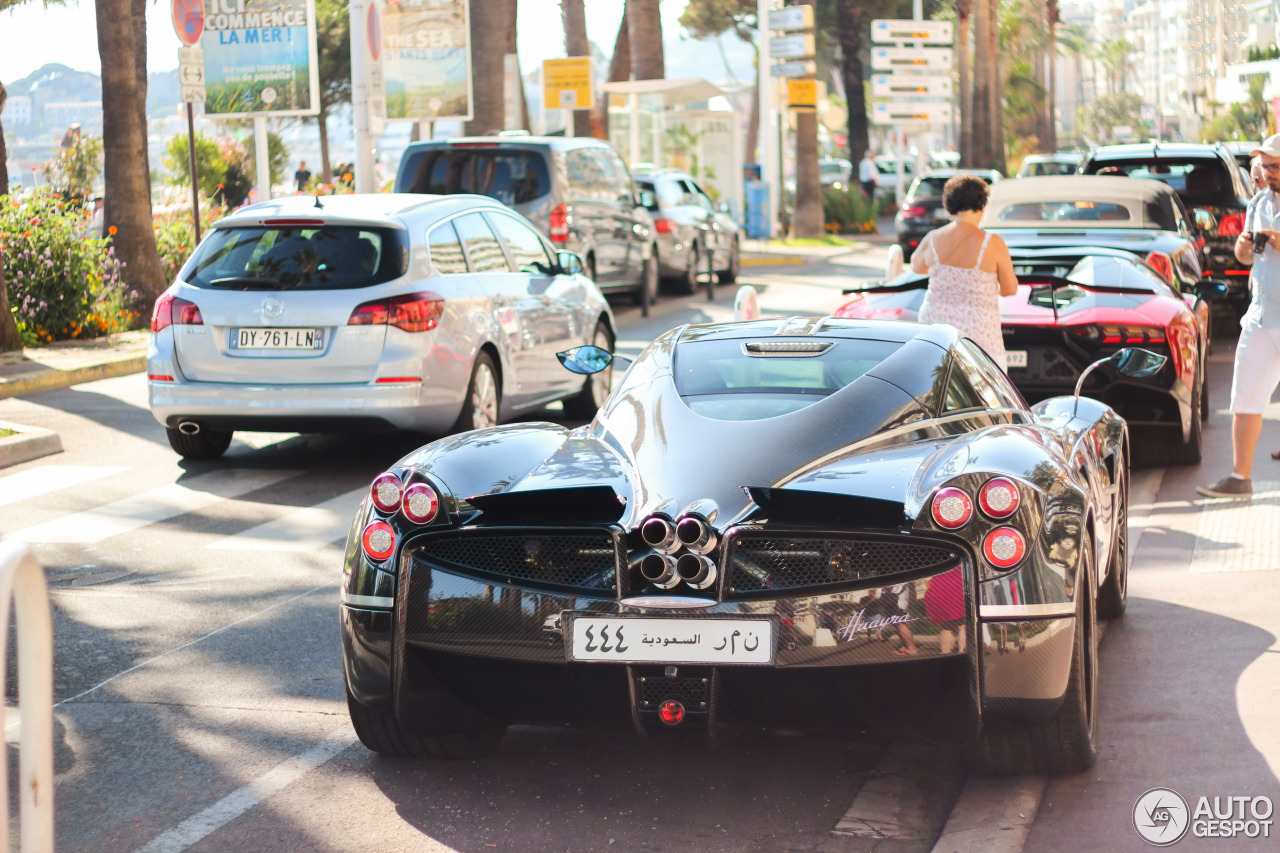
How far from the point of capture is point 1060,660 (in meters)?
4.20

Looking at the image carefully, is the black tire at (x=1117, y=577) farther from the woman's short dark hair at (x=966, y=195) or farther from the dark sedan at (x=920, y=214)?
the dark sedan at (x=920, y=214)

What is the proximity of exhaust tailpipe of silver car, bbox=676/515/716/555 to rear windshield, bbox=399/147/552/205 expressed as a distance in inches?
555

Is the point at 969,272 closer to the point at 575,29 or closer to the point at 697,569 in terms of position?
the point at 697,569

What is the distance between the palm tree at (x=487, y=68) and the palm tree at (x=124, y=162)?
29.4 ft

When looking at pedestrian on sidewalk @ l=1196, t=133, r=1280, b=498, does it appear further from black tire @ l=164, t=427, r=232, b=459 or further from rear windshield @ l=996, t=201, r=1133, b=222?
black tire @ l=164, t=427, r=232, b=459

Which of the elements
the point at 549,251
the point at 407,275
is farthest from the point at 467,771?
the point at 549,251

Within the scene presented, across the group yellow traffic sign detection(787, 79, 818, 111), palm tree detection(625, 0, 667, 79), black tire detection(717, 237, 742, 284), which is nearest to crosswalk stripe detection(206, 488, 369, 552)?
black tire detection(717, 237, 742, 284)

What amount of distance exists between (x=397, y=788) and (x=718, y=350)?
1.69m

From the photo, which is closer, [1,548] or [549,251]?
[1,548]

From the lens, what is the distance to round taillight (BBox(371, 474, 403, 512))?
4492 millimetres

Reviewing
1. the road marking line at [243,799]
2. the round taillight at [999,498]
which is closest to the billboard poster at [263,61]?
the road marking line at [243,799]

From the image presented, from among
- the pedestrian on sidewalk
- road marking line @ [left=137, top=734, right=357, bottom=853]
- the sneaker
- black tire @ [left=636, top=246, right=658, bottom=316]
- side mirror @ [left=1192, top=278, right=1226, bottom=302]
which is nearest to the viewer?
road marking line @ [left=137, top=734, right=357, bottom=853]

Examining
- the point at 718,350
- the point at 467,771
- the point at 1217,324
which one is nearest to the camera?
the point at 467,771

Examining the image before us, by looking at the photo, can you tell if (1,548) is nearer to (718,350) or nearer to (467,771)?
(467,771)
